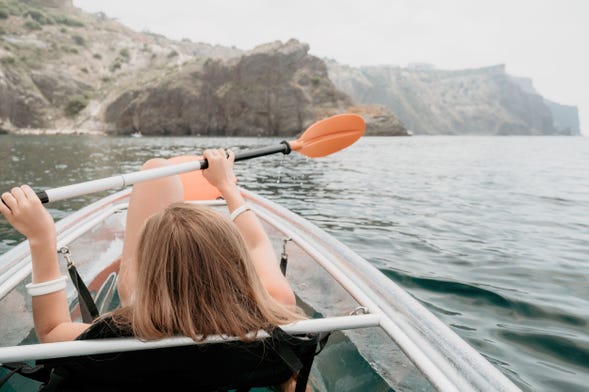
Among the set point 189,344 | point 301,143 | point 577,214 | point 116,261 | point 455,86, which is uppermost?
point 455,86

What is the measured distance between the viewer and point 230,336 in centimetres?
105

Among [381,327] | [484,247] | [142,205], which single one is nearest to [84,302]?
[142,205]

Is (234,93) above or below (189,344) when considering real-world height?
above

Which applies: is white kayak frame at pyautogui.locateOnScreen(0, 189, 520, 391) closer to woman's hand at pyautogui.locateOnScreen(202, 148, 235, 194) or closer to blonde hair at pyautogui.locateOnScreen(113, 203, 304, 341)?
blonde hair at pyautogui.locateOnScreen(113, 203, 304, 341)

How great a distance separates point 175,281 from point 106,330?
0.21 metres

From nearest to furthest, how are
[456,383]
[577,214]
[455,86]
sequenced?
[456,383] → [577,214] → [455,86]

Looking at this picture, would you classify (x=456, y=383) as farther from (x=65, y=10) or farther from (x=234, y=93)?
(x=65, y=10)

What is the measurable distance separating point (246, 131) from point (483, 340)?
58748mm

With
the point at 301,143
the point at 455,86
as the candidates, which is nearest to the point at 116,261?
the point at 301,143

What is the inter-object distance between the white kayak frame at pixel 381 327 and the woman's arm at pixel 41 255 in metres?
0.13

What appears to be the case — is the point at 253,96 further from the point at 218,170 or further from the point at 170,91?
the point at 218,170

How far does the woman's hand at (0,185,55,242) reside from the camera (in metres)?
1.12

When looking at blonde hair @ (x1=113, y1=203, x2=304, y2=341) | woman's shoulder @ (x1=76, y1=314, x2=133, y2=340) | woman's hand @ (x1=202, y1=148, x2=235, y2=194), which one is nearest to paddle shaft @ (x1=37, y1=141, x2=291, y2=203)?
woman's hand @ (x1=202, y1=148, x2=235, y2=194)

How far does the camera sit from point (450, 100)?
600ft
